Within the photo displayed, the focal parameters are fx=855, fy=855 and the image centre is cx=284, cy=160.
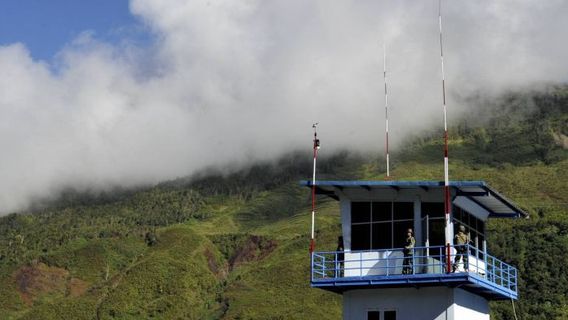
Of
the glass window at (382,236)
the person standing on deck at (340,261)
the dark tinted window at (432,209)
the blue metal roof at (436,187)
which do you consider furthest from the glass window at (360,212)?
the dark tinted window at (432,209)

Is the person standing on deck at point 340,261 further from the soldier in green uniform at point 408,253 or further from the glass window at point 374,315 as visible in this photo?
the soldier in green uniform at point 408,253

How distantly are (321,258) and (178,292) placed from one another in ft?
359

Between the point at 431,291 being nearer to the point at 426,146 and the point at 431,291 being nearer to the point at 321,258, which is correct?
the point at 321,258

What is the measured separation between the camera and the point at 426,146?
7835 inches

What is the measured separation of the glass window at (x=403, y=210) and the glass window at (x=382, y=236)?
0.50m

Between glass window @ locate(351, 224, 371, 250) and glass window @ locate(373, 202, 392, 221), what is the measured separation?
1.62ft

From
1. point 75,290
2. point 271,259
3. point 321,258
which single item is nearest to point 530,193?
point 271,259

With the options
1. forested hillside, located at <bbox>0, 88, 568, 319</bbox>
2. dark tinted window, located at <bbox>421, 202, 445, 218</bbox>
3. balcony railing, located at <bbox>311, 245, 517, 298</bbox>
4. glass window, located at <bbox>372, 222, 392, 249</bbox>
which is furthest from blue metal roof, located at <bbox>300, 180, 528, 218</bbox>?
forested hillside, located at <bbox>0, 88, 568, 319</bbox>

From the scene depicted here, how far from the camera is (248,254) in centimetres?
16062

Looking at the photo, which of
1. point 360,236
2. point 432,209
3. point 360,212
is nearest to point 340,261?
point 360,236

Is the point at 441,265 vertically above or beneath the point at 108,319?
beneath

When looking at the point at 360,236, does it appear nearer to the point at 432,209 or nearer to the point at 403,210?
the point at 403,210

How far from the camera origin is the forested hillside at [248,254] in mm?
114000

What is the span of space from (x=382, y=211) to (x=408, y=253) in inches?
91.3
